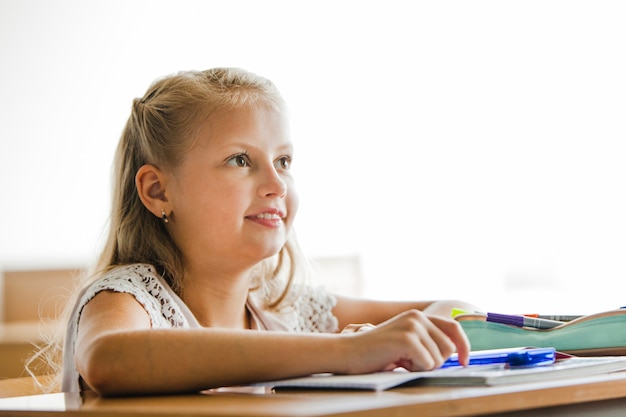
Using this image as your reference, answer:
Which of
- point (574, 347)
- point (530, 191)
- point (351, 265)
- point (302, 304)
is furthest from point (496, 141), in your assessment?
point (574, 347)

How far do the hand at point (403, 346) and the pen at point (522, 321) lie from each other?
0.92 feet

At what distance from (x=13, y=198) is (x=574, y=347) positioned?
386cm

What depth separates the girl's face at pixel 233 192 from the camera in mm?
1292

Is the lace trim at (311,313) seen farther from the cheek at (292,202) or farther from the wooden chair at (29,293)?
the wooden chair at (29,293)

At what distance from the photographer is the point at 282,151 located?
4.44 feet

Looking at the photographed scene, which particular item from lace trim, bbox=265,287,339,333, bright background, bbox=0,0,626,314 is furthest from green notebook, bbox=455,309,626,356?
bright background, bbox=0,0,626,314

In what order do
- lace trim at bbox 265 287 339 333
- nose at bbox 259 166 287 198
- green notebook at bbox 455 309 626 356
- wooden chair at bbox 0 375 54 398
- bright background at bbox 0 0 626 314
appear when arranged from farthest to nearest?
bright background at bbox 0 0 626 314, lace trim at bbox 265 287 339 333, nose at bbox 259 166 287 198, wooden chair at bbox 0 375 54 398, green notebook at bbox 455 309 626 356

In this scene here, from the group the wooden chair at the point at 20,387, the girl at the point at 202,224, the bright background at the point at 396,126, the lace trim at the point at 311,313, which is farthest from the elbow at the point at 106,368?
the bright background at the point at 396,126

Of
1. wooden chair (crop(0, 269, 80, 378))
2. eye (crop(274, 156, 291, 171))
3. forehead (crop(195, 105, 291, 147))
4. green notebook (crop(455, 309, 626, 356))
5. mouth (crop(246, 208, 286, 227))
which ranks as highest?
forehead (crop(195, 105, 291, 147))

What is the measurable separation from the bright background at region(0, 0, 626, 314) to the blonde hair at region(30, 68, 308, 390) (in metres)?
3.01

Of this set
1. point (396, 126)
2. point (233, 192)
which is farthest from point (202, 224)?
point (396, 126)

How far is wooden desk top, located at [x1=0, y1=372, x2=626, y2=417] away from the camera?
57 centimetres

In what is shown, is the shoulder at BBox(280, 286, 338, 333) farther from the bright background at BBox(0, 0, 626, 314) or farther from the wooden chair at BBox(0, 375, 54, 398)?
the bright background at BBox(0, 0, 626, 314)

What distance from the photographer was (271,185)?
4.22 ft
